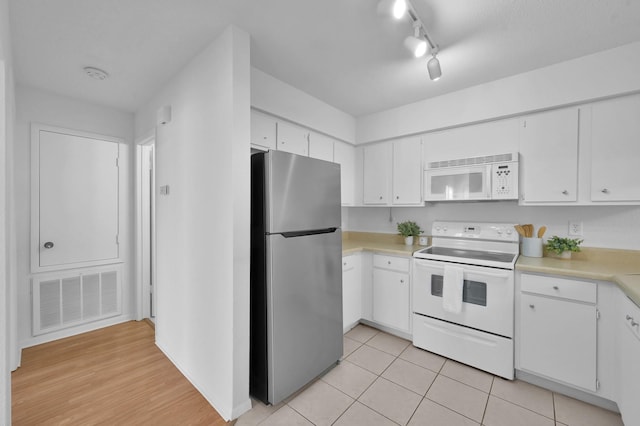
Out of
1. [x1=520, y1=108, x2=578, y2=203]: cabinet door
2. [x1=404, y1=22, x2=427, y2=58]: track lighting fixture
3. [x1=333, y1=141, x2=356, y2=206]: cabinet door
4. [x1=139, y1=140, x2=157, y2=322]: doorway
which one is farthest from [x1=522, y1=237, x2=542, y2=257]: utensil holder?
[x1=139, y1=140, x2=157, y2=322]: doorway

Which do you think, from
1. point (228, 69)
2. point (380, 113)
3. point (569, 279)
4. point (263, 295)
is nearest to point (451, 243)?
point (569, 279)

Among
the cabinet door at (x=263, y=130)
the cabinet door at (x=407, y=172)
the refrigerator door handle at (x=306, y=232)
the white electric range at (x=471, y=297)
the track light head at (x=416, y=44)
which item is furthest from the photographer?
the cabinet door at (x=407, y=172)

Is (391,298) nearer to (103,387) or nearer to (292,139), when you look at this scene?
(292,139)

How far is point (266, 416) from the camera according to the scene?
1776 mm

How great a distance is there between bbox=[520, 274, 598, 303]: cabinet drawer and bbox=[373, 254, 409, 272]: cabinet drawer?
96 cm

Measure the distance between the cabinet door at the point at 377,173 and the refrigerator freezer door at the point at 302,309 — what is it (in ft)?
3.90

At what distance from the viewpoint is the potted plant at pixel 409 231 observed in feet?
10.4

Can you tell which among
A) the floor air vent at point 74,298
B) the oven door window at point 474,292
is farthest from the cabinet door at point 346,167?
the floor air vent at point 74,298

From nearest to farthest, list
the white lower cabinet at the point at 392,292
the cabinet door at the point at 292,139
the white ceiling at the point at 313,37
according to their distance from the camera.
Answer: the white ceiling at the point at 313,37
the cabinet door at the point at 292,139
the white lower cabinet at the point at 392,292

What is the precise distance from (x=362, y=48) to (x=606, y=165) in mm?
2054

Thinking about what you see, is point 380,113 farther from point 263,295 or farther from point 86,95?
point 86,95

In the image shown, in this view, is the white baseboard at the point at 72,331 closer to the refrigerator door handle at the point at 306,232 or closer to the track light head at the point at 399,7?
the refrigerator door handle at the point at 306,232

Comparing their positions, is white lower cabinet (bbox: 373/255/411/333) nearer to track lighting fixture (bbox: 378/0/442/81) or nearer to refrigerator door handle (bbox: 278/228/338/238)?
refrigerator door handle (bbox: 278/228/338/238)

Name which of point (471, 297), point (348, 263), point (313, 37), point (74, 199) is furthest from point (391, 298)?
point (74, 199)
